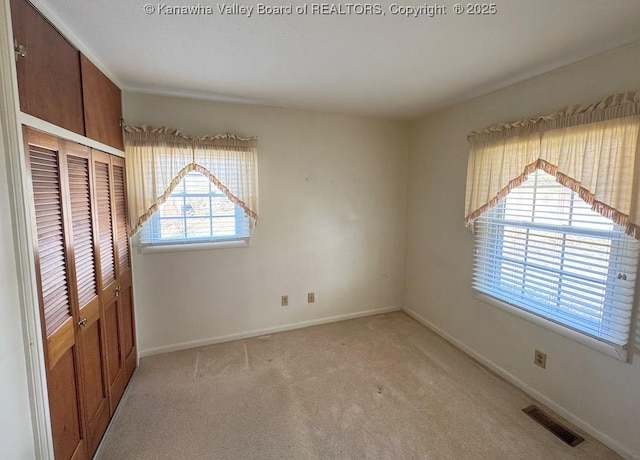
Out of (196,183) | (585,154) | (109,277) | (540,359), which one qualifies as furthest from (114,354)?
(585,154)

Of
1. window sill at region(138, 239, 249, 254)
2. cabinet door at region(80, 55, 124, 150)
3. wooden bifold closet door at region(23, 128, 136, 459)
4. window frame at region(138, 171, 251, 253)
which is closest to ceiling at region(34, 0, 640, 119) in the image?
cabinet door at region(80, 55, 124, 150)

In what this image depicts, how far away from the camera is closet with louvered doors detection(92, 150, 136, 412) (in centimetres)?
192

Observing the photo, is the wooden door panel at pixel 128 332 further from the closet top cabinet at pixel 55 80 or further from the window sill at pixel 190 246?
the closet top cabinet at pixel 55 80

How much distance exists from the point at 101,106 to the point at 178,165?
0.69 metres

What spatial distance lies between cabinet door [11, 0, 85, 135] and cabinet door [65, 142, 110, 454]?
174 millimetres

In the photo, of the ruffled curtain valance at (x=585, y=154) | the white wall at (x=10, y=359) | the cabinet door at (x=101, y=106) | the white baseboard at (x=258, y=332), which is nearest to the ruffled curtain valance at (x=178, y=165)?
the cabinet door at (x=101, y=106)

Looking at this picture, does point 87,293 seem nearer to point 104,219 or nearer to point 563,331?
point 104,219

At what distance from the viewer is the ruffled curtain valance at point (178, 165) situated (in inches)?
96.6

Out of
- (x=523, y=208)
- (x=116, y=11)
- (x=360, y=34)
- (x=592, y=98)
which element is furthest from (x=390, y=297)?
(x=116, y=11)

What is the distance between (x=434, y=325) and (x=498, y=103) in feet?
7.28

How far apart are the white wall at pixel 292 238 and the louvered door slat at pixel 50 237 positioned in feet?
4.21

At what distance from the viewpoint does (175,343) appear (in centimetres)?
282

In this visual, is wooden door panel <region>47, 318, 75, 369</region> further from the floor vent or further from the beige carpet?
the floor vent

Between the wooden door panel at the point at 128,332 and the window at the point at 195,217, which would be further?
the window at the point at 195,217
